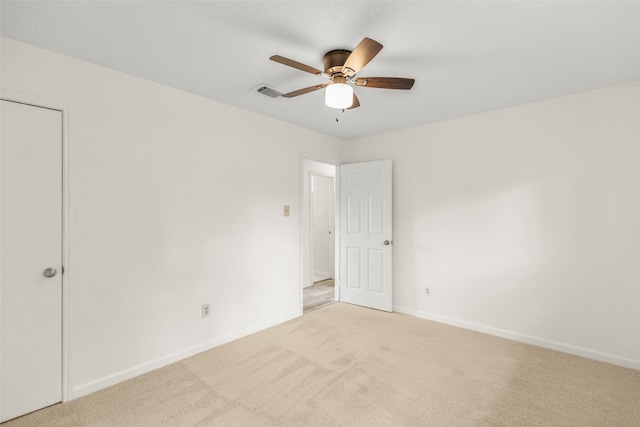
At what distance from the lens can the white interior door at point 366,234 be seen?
4.21 m

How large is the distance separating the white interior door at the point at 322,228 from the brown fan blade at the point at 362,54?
421cm

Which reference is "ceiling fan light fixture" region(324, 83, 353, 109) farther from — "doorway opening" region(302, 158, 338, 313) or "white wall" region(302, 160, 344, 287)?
"doorway opening" region(302, 158, 338, 313)

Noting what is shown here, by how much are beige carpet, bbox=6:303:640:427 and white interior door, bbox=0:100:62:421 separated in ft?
0.71

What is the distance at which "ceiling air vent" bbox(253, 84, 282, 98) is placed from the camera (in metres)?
2.74

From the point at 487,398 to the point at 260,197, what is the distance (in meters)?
2.78

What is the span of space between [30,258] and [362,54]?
254 centimetres

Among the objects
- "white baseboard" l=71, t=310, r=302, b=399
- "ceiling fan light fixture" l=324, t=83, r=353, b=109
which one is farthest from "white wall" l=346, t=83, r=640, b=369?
"ceiling fan light fixture" l=324, t=83, r=353, b=109

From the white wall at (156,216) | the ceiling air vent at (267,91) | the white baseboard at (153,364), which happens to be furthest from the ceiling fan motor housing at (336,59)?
the white baseboard at (153,364)

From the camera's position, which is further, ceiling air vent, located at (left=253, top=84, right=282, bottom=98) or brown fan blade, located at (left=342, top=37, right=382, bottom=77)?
ceiling air vent, located at (left=253, top=84, right=282, bottom=98)

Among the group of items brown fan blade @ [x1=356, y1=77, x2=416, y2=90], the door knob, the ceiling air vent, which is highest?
the ceiling air vent

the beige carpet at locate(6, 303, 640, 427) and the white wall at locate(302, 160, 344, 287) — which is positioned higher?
the white wall at locate(302, 160, 344, 287)

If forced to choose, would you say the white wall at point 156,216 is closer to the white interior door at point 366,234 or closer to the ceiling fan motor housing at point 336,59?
the white interior door at point 366,234

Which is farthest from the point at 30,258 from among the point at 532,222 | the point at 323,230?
the point at 323,230

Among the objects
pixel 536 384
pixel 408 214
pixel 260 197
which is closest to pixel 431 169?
pixel 408 214
